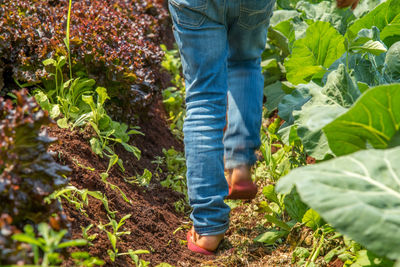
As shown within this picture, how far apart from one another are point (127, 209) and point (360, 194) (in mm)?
1523

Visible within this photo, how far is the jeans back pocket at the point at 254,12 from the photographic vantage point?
254cm

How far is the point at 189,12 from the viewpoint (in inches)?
95.2

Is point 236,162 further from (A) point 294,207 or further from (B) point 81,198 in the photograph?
(B) point 81,198

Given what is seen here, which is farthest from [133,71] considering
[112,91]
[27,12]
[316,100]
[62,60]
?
[316,100]

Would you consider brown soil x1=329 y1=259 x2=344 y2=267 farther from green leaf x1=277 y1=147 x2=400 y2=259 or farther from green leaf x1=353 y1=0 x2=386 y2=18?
green leaf x1=353 y1=0 x2=386 y2=18

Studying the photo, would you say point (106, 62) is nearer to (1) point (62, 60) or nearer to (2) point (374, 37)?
(1) point (62, 60)

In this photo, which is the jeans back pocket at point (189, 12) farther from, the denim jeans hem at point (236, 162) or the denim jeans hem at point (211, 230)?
the denim jeans hem at point (211, 230)

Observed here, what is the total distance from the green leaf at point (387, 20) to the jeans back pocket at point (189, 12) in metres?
1.38

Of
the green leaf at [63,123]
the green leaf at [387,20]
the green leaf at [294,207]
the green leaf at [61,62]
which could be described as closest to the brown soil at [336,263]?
the green leaf at [294,207]

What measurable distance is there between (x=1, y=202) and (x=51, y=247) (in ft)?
0.96

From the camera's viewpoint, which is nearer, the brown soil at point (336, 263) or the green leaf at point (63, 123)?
the brown soil at point (336, 263)

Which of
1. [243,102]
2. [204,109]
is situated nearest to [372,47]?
[243,102]

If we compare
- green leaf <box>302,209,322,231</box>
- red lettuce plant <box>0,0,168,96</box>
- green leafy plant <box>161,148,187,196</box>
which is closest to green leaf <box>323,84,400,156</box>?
green leaf <box>302,209,322,231</box>

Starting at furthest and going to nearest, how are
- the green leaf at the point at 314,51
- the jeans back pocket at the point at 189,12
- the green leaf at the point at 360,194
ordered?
the green leaf at the point at 314,51 → the jeans back pocket at the point at 189,12 → the green leaf at the point at 360,194
